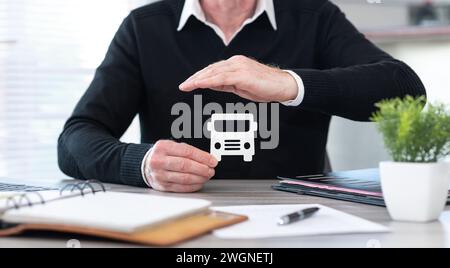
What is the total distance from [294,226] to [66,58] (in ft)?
7.49

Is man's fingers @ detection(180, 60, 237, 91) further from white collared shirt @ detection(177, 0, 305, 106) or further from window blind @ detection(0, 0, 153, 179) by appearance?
window blind @ detection(0, 0, 153, 179)

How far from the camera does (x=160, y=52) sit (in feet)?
5.79

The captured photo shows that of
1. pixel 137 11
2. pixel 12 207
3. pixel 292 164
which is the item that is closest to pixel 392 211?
pixel 12 207

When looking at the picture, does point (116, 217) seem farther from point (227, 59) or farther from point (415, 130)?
point (227, 59)

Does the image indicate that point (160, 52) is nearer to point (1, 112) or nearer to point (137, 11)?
point (137, 11)

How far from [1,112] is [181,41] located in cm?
137

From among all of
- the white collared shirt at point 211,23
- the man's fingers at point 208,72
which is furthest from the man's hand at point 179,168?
the white collared shirt at point 211,23

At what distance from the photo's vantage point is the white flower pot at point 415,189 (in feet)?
2.65

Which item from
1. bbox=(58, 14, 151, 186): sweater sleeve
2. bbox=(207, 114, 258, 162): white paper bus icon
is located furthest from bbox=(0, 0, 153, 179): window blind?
bbox=(207, 114, 258, 162): white paper bus icon

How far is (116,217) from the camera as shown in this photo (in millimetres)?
721

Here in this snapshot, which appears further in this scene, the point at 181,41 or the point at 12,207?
the point at 181,41

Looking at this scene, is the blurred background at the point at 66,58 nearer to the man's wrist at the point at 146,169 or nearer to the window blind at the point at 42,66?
the window blind at the point at 42,66

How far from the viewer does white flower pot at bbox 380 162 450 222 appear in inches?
31.8
